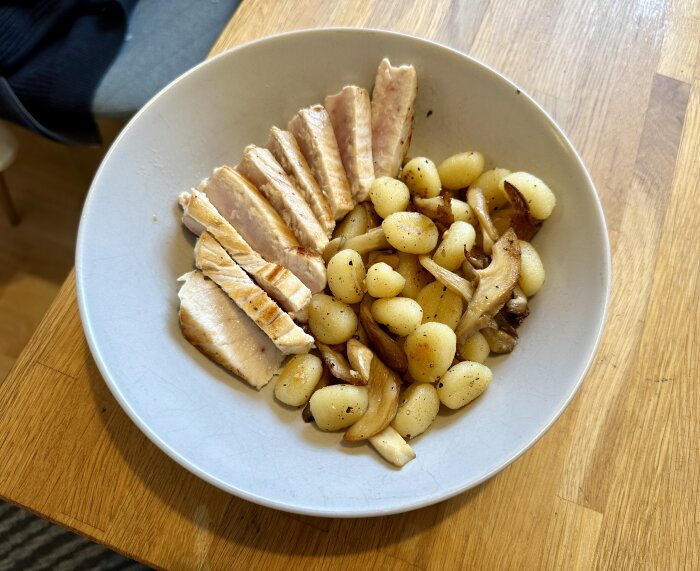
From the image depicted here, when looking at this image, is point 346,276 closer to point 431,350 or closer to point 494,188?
point 431,350

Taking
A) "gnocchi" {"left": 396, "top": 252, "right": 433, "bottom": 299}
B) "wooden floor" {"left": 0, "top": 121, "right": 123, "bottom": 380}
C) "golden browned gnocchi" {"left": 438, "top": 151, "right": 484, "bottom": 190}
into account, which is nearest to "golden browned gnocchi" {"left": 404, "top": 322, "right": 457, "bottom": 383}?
"gnocchi" {"left": 396, "top": 252, "right": 433, "bottom": 299}

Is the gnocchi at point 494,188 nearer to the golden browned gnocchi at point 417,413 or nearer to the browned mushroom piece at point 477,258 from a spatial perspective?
the browned mushroom piece at point 477,258

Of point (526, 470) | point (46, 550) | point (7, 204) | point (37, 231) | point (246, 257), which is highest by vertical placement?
point (246, 257)

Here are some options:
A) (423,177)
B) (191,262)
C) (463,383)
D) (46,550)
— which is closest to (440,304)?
(463,383)

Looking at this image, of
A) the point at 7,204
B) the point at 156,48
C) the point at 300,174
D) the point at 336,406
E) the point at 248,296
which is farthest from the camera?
the point at 7,204

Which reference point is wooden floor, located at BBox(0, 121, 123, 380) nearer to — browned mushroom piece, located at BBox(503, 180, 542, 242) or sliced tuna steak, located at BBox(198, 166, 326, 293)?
sliced tuna steak, located at BBox(198, 166, 326, 293)

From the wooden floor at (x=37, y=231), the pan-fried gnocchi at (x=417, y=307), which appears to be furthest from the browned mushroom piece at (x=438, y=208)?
the wooden floor at (x=37, y=231)
